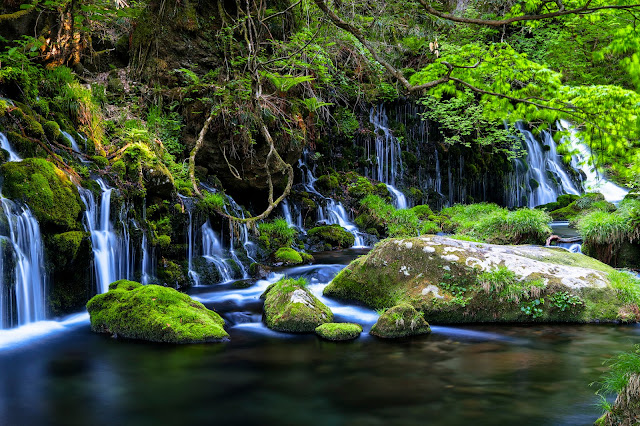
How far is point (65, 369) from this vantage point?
4781 millimetres

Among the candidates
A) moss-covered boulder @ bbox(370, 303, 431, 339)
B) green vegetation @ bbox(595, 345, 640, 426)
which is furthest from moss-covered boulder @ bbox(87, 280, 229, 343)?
green vegetation @ bbox(595, 345, 640, 426)

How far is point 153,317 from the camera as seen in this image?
5.60 metres

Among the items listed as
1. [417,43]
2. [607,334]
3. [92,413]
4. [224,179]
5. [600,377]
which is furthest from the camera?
[417,43]

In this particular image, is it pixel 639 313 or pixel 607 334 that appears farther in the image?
pixel 639 313

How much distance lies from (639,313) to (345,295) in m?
4.38

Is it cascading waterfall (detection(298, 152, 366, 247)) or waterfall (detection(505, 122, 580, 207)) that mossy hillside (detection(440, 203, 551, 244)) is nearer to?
cascading waterfall (detection(298, 152, 366, 247))

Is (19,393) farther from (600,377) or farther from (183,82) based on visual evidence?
(183,82)

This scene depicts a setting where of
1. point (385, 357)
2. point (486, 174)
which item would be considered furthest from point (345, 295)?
point (486, 174)

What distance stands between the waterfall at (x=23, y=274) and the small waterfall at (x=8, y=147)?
1.20 m

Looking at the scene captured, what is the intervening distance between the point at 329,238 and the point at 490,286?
7039mm

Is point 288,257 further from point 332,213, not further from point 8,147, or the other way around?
point 8,147

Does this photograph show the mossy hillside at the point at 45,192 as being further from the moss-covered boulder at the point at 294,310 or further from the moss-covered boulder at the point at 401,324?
the moss-covered boulder at the point at 401,324

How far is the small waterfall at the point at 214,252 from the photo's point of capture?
9.41 m

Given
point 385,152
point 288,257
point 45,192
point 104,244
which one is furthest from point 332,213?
point 45,192
